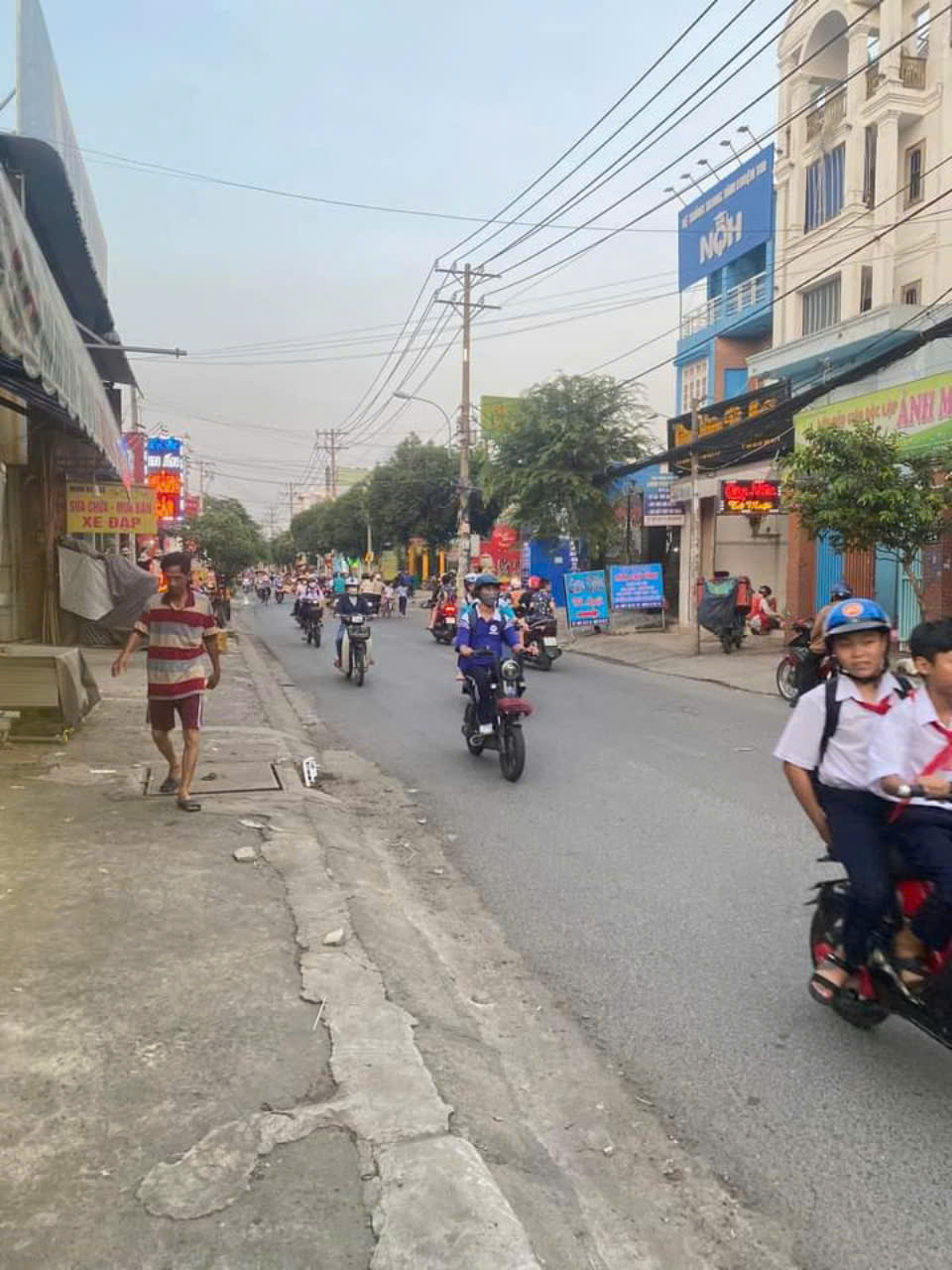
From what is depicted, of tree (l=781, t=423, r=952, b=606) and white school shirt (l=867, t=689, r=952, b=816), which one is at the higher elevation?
tree (l=781, t=423, r=952, b=606)

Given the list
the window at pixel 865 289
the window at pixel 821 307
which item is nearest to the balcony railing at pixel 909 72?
the window at pixel 865 289

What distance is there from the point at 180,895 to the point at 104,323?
17.3 m

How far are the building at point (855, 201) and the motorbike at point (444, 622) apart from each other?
26.1 feet

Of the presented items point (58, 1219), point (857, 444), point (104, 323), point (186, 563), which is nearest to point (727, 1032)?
point (58, 1219)

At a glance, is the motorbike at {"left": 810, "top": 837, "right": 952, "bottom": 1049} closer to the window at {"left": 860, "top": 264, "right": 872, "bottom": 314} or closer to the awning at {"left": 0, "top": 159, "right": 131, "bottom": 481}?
the awning at {"left": 0, "top": 159, "right": 131, "bottom": 481}

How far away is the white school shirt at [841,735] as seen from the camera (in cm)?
333

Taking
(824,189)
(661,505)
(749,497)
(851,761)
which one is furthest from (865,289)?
(851,761)

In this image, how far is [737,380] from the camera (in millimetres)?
31359

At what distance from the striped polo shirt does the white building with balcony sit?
18584mm

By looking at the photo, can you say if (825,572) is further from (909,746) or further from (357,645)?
(909,746)

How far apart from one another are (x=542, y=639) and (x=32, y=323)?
12678 mm

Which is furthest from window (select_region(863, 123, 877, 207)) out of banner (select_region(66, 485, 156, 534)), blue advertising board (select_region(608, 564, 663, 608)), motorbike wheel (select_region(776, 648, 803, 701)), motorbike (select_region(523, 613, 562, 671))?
banner (select_region(66, 485, 156, 534))

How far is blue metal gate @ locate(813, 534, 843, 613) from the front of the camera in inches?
762

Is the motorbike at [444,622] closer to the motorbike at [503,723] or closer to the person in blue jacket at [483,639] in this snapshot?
the motorbike at [503,723]
